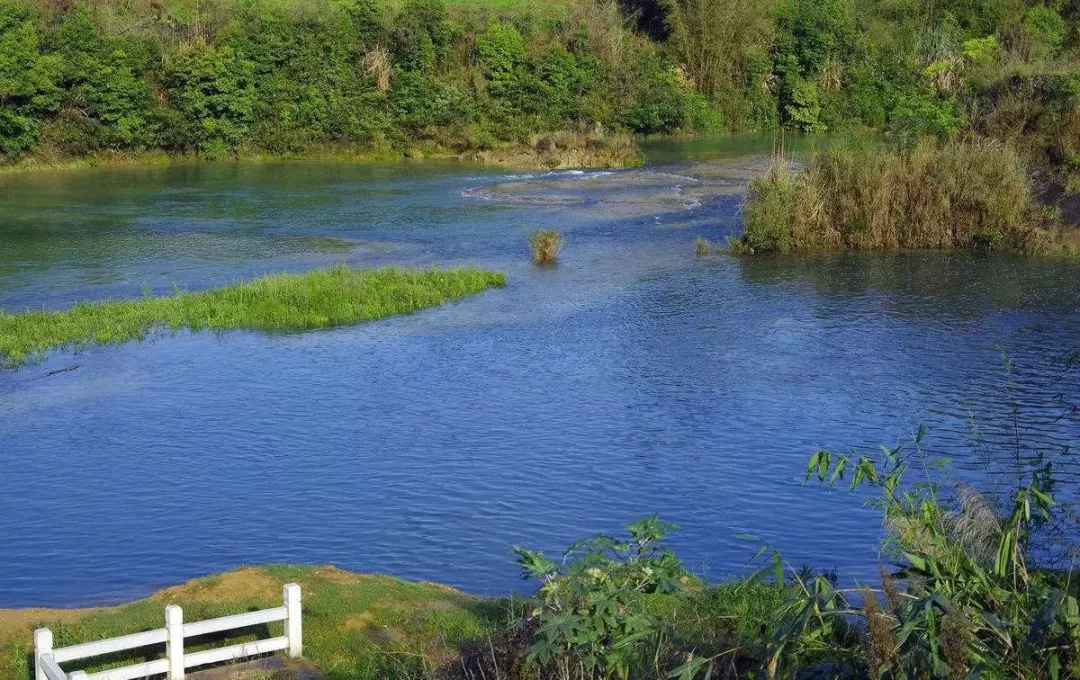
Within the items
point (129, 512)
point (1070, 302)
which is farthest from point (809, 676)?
point (1070, 302)

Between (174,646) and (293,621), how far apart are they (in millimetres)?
887

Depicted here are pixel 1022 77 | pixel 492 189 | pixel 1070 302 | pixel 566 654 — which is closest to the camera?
pixel 566 654

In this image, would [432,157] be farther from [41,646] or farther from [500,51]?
[41,646]

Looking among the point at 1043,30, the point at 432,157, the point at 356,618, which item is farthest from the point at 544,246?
the point at 1043,30

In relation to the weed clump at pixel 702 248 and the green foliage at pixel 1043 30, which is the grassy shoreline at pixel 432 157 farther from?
the weed clump at pixel 702 248

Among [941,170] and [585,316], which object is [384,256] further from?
[941,170]

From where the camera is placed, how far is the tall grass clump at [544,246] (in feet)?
97.7

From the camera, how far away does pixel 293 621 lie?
9.45 metres

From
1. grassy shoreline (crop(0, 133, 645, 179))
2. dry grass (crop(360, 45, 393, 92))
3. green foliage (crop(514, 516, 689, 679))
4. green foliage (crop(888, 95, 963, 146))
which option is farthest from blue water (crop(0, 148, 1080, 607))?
dry grass (crop(360, 45, 393, 92))

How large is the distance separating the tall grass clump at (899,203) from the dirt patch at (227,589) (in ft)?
67.5

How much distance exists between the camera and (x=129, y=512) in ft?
48.3

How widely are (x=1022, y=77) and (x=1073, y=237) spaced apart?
20.1ft

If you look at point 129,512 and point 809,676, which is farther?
point 129,512

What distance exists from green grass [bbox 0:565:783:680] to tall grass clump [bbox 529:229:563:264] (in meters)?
18.6
